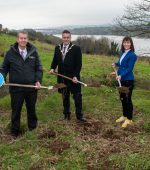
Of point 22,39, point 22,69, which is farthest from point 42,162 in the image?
point 22,39

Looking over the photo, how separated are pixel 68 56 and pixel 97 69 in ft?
33.7

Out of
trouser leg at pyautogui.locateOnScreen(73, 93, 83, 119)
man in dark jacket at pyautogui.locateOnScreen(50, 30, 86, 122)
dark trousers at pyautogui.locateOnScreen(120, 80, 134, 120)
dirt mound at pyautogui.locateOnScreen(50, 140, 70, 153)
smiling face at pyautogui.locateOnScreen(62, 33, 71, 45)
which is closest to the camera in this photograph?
dirt mound at pyautogui.locateOnScreen(50, 140, 70, 153)

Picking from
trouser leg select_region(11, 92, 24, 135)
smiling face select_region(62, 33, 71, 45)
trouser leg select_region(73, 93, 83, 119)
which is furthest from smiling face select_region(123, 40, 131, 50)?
trouser leg select_region(11, 92, 24, 135)

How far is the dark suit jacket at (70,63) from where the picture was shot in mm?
9516

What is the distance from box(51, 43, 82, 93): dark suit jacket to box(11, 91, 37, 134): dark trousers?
3.88 ft

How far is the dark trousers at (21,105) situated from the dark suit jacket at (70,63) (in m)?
1.18

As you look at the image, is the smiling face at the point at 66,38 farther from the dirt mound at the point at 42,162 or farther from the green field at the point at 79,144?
the dirt mound at the point at 42,162

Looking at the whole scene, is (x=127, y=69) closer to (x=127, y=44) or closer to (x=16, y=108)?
(x=127, y=44)

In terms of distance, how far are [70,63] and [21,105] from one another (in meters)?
1.54

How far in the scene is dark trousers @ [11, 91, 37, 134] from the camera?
866 centimetres

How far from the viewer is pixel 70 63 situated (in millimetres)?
9578

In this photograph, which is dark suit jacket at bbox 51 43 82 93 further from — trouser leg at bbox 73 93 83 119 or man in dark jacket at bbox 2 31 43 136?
man in dark jacket at bbox 2 31 43 136

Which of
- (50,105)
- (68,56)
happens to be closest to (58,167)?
(68,56)

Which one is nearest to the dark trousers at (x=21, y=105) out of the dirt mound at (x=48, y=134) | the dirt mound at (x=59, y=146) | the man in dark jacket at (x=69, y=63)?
the dirt mound at (x=48, y=134)
